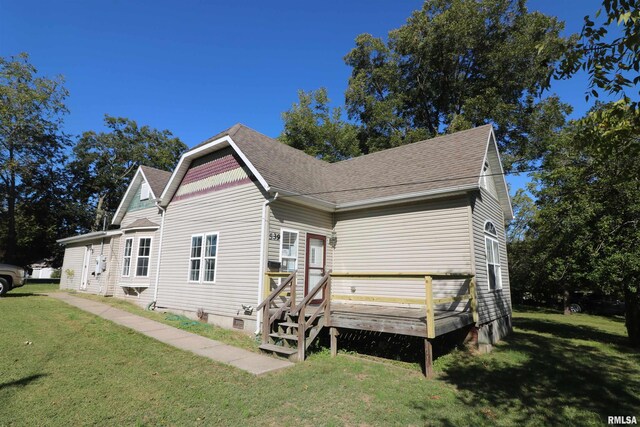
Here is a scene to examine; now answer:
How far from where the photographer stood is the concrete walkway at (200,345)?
22.6 ft

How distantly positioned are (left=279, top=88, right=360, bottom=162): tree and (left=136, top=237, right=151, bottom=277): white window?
1397 centimetres

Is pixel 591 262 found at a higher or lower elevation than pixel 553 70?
lower

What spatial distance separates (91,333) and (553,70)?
1045 cm

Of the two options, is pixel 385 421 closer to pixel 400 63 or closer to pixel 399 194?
pixel 399 194

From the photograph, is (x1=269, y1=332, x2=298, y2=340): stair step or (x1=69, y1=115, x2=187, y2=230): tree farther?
(x1=69, y1=115, x2=187, y2=230): tree

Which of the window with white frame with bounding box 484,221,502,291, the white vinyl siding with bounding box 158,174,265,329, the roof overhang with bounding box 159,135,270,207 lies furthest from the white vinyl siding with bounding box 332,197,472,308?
the roof overhang with bounding box 159,135,270,207

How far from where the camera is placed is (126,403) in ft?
15.5

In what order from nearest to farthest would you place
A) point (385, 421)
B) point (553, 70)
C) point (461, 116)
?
point (553, 70) → point (385, 421) → point (461, 116)

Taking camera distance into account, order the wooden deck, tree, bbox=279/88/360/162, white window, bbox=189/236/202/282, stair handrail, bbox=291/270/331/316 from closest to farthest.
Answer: the wooden deck < stair handrail, bbox=291/270/331/316 < white window, bbox=189/236/202/282 < tree, bbox=279/88/360/162

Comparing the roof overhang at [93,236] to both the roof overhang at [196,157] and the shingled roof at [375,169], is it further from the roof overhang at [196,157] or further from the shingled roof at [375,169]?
the shingled roof at [375,169]

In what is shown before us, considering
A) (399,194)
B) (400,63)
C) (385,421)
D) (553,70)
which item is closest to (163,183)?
(399,194)

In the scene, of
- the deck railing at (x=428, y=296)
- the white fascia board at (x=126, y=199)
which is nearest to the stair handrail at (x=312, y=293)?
the deck railing at (x=428, y=296)

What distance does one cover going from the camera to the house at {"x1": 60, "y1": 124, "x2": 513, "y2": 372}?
9031 mm

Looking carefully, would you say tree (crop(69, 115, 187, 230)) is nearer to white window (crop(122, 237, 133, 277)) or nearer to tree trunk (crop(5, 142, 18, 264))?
tree trunk (crop(5, 142, 18, 264))
